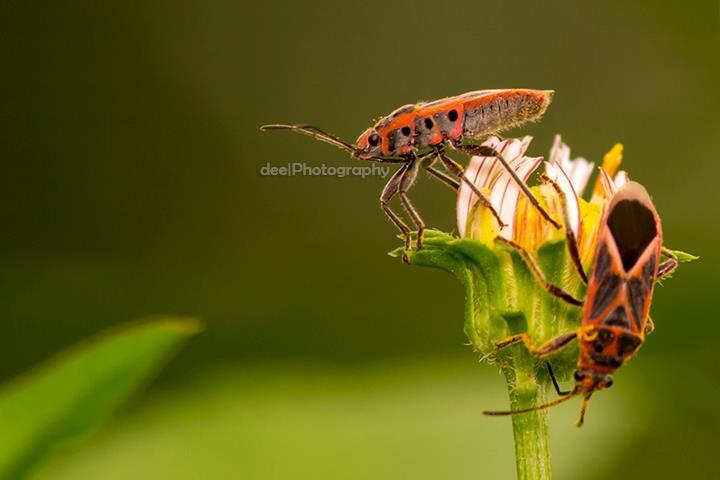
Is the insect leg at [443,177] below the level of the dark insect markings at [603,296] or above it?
above

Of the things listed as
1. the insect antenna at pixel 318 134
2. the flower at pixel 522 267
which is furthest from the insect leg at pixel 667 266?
the insect antenna at pixel 318 134

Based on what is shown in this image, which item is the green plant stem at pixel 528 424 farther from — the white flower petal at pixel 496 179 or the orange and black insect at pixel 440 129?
the orange and black insect at pixel 440 129

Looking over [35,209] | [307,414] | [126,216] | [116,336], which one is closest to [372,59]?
[126,216]

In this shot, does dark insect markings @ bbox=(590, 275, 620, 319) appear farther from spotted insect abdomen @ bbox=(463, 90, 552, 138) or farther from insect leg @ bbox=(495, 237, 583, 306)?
spotted insect abdomen @ bbox=(463, 90, 552, 138)

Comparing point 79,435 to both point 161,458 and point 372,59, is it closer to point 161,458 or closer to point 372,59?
point 161,458

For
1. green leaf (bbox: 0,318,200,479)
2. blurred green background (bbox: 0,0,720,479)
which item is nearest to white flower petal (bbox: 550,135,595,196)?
green leaf (bbox: 0,318,200,479)

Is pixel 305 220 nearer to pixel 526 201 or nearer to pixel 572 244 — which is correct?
pixel 526 201
